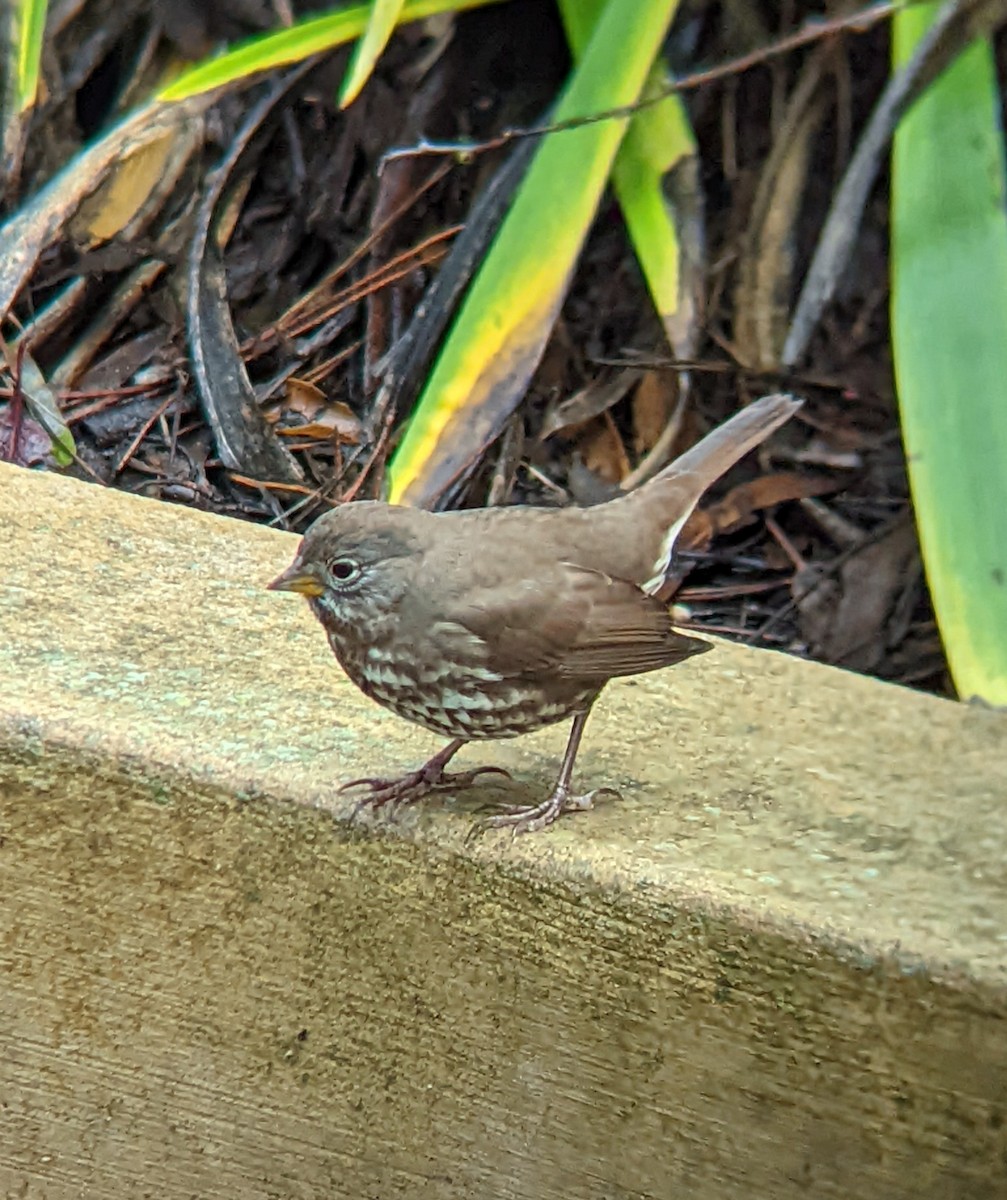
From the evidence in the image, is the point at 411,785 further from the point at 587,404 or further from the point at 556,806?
the point at 587,404

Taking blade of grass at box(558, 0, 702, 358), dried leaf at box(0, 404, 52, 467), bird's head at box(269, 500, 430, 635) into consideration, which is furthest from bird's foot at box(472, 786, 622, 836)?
dried leaf at box(0, 404, 52, 467)

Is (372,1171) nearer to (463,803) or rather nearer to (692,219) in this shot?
(463,803)

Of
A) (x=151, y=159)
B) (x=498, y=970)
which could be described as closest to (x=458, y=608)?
(x=498, y=970)

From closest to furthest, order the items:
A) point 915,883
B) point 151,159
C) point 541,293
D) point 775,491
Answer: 1. point 915,883
2. point 541,293
3. point 775,491
4. point 151,159

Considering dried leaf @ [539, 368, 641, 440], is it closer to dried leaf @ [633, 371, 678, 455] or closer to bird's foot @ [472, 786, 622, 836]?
dried leaf @ [633, 371, 678, 455]

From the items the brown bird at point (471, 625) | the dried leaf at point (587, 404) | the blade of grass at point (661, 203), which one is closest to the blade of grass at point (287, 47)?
the blade of grass at point (661, 203)

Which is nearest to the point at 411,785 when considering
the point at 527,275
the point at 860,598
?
Answer: the point at 527,275
